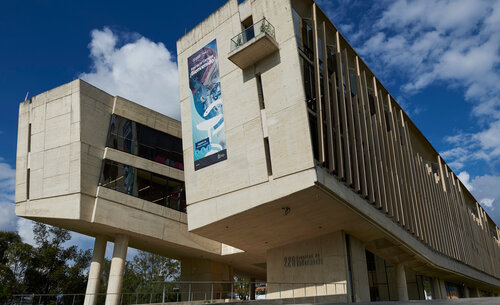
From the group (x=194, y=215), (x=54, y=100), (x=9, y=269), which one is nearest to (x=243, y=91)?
(x=194, y=215)

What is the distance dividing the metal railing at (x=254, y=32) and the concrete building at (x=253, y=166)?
79 mm

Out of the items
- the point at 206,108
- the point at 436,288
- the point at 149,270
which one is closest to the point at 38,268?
the point at 149,270

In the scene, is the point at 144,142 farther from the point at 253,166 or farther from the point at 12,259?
the point at 12,259

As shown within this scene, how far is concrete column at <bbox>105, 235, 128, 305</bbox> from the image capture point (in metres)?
26.3

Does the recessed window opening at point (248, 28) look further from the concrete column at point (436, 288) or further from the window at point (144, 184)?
the concrete column at point (436, 288)

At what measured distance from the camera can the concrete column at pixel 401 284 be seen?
31.3 metres

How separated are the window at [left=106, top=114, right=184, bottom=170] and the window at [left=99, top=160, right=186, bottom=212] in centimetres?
141

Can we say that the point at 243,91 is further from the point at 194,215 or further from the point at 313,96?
the point at 194,215

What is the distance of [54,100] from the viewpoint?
28391mm

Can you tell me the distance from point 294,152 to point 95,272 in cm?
1775

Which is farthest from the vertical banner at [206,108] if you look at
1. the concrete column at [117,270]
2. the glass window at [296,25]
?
the concrete column at [117,270]

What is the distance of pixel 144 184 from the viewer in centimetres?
3016

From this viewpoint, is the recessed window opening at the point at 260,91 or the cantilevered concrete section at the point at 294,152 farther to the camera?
the recessed window opening at the point at 260,91

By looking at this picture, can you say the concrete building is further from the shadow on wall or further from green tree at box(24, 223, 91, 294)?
green tree at box(24, 223, 91, 294)
